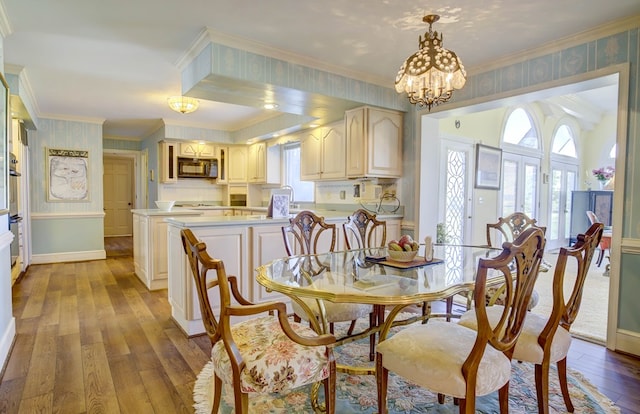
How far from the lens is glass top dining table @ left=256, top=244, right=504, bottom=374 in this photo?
1.61 metres

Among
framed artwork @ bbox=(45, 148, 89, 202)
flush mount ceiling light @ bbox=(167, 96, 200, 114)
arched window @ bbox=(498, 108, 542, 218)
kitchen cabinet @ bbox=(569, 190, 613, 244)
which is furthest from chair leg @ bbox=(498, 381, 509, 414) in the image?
kitchen cabinet @ bbox=(569, 190, 613, 244)

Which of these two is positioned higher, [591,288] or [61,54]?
[61,54]

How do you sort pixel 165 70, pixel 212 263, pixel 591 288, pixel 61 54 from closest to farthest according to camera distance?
1. pixel 212 263
2. pixel 61 54
3. pixel 165 70
4. pixel 591 288

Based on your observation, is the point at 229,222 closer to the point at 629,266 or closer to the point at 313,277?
the point at 313,277

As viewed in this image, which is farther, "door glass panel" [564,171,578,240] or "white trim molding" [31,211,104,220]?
"door glass panel" [564,171,578,240]

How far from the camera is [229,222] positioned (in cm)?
309

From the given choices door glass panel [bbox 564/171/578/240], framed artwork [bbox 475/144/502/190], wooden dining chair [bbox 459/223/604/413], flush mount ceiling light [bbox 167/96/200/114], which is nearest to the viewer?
wooden dining chair [bbox 459/223/604/413]

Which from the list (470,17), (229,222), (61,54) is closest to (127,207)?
(61,54)

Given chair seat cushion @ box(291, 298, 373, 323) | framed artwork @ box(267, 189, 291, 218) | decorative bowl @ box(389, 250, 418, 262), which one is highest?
framed artwork @ box(267, 189, 291, 218)

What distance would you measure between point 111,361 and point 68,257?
4523 mm

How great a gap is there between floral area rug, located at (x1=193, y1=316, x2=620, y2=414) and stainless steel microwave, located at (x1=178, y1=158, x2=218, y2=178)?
5.19 meters

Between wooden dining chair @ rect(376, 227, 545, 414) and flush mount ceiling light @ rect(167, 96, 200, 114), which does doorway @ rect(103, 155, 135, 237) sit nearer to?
flush mount ceiling light @ rect(167, 96, 200, 114)

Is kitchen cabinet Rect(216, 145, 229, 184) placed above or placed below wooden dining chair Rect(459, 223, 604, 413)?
above

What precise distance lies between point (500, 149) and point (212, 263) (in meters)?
5.65
